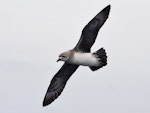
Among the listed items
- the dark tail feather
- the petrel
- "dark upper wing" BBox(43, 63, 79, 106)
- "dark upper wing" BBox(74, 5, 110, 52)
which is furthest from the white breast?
"dark upper wing" BBox(43, 63, 79, 106)

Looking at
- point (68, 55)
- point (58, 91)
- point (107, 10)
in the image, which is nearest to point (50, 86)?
point (58, 91)

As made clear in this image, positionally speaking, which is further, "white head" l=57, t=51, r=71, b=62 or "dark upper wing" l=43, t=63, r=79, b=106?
"dark upper wing" l=43, t=63, r=79, b=106

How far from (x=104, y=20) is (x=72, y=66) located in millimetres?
2834

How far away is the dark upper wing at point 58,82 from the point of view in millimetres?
25562

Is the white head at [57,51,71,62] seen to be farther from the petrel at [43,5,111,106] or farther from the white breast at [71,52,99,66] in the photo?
the white breast at [71,52,99,66]

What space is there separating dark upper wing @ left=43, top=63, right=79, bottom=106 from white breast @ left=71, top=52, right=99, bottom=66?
5.84 ft

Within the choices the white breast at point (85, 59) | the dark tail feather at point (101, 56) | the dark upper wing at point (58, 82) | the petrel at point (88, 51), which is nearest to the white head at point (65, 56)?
the petrel at point (88, 51)

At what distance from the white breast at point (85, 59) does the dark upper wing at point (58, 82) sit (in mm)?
1779

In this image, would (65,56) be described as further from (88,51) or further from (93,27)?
(93,27)

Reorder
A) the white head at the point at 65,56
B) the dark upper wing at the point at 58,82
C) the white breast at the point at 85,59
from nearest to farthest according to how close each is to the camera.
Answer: the white breast at the point at 85,59 → the white head at the point at 65,56 → the dark upper wing at the point at 58,82

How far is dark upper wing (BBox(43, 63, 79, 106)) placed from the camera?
25562mm

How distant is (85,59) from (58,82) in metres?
2.97

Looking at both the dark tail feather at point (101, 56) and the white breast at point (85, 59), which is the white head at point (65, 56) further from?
the dark tail feather at point (101, 56)

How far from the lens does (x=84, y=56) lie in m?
23.6
